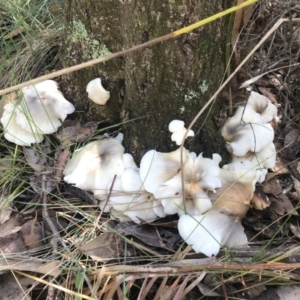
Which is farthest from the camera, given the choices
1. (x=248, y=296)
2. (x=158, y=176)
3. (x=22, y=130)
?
(x=22, y=130)

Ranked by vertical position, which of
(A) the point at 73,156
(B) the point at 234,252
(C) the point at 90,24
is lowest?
(B) the point at 234,252

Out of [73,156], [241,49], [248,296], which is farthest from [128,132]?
[248,296]

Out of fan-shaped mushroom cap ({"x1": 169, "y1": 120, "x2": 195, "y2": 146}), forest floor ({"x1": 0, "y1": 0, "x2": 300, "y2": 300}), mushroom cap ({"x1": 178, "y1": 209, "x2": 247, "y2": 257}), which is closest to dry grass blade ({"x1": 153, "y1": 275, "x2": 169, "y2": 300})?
forest floor ({"x1": 0, "y1": 0, "x2": 300, "y2": 300})

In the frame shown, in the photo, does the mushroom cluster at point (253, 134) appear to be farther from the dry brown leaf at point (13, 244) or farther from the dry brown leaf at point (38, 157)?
the dry brown leaf at point (13, 244)

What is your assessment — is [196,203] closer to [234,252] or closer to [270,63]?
[234,252]

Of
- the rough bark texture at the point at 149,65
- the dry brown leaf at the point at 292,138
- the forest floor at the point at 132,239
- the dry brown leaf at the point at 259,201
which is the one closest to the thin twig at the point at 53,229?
the forest floor at the point at 132,239

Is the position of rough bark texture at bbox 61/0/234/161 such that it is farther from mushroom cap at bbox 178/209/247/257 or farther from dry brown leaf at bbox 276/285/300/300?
dry brown leaf at bbox 276/285/300/300
